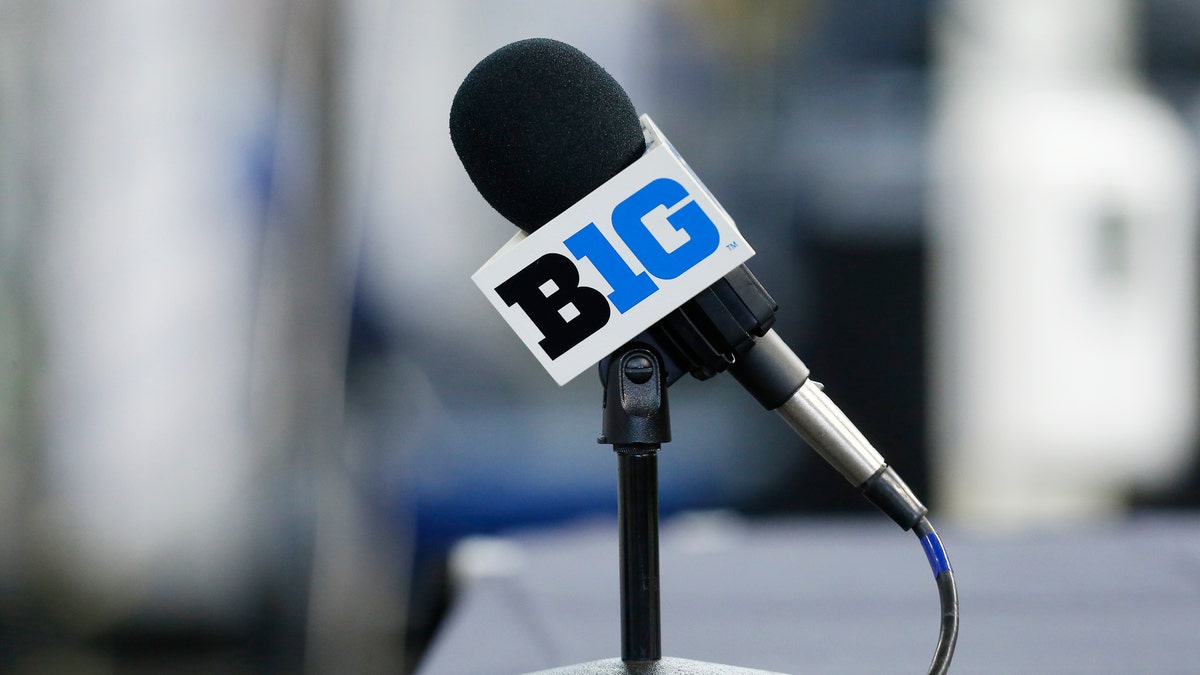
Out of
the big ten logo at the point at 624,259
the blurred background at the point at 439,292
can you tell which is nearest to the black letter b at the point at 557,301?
the big ten logo at the point at 624,259

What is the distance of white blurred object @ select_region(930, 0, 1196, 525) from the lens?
2670mm

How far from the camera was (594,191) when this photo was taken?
A: 595mm

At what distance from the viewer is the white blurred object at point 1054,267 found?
2670 millimetres

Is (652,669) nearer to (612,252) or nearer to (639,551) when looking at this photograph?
(639,551)

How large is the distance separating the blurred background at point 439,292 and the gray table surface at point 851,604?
1005 mm

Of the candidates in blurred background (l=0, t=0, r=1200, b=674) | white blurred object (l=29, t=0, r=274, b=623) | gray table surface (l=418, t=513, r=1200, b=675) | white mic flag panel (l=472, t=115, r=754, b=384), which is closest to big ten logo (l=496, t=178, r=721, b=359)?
white mic flag panel (l=472, t=115, r=754, b=384)

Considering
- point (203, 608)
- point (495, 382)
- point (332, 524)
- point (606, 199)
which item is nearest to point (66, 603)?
point (203, 608)

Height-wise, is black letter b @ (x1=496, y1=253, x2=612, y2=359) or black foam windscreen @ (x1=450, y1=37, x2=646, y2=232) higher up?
black foam windscreen @ (x1=450, y1=37, x2=646, y2=232)

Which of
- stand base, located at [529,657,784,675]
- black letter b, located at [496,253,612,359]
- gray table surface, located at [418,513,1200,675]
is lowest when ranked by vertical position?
gray table surface, located at [418,513,1200,675]

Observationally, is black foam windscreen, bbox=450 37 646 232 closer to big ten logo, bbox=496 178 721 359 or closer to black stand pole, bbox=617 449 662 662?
big ten logo, bbox=496 178 721 359

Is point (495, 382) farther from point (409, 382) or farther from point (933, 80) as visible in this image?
point (933, 80)

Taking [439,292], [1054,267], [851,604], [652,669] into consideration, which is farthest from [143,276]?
[652,669]

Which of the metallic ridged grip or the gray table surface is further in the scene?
the gray table surface

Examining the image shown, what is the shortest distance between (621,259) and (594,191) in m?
0.04
